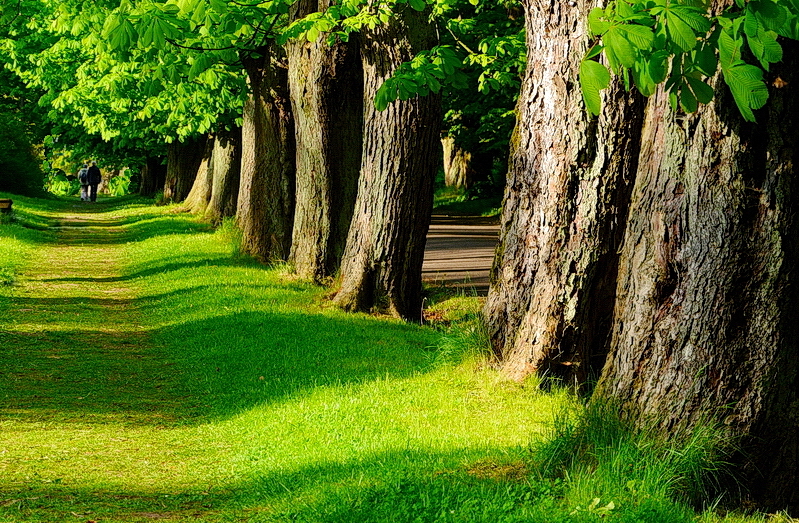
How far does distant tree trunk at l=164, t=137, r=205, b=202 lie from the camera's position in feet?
119

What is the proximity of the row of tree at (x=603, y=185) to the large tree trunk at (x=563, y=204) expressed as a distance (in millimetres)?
16

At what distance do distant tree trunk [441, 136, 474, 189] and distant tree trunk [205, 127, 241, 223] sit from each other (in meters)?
15.1

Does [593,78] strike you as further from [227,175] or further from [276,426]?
[227,175]

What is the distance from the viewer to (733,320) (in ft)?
18.0

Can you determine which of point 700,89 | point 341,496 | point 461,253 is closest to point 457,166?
point 461,253

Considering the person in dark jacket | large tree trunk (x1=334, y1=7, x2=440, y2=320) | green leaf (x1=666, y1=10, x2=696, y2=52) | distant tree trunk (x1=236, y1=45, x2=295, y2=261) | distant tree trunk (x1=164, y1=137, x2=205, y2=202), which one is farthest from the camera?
the person in dark jacket

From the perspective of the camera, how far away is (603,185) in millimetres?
8180

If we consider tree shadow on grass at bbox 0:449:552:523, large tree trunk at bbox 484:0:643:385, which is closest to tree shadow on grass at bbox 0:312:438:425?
large tree trunk at bbox 484:0:643:385

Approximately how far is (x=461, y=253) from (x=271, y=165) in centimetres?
553

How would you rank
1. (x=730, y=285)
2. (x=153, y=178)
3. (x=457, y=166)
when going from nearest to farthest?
(x=730, y=285) → (x=457, y=166) → (x=153, y=178)

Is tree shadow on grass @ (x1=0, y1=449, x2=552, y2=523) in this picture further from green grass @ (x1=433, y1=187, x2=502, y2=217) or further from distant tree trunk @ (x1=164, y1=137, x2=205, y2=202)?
distant tree trunk @ (x1=164, y1=137, x2=205, y2=202)

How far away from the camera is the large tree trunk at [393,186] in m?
12.2

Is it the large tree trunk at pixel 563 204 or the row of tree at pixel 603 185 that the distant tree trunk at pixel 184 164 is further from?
the large tree trunk at pixel 563 204

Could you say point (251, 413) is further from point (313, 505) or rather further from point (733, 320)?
point (733, 320)
